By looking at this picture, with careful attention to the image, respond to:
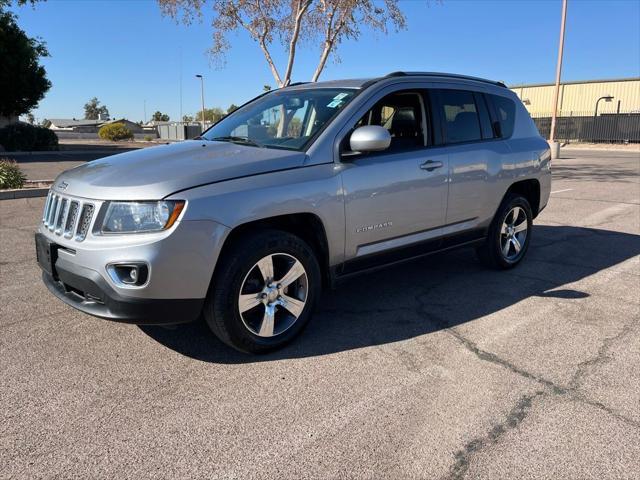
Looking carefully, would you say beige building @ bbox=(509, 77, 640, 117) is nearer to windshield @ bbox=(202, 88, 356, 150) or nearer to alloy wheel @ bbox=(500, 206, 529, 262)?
alloy wheel @ bbox=(500, 206, 529, 262)

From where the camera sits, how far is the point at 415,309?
4.42 m

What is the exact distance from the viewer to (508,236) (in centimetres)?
552

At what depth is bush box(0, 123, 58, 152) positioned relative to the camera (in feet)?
86.4

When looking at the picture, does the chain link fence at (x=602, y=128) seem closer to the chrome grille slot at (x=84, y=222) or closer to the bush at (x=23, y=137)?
the bush at (x=23, y=137)

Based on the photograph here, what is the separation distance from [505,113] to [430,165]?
5.40 feet

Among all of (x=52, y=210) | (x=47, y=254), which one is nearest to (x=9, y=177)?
(x=52, y=210)

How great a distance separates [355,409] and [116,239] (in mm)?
1653

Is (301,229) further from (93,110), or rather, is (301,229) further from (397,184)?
(93,110)

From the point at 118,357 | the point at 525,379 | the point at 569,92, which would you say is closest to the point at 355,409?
the point at 525,379

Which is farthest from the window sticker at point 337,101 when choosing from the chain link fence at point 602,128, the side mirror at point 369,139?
the chain link fence at point 602,128

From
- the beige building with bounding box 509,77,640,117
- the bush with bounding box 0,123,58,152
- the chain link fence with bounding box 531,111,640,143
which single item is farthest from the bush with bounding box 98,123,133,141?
the chain link fence with bounding box 531,111,640,143

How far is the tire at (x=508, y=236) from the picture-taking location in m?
5.29

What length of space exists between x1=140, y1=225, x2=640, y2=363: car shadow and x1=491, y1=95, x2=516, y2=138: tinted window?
1459 mm

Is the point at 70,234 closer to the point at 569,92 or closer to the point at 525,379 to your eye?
the point at 525,379
